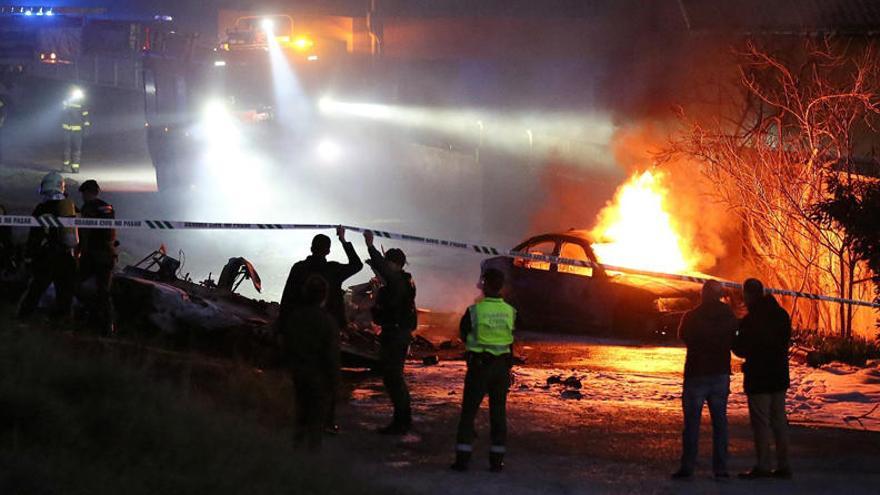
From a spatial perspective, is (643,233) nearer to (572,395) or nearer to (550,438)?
(572,395)

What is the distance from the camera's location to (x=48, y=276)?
36.0ft

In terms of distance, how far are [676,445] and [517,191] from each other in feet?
68.2

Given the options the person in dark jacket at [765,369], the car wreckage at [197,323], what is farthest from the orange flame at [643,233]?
the person in dark jacket at [765,369]

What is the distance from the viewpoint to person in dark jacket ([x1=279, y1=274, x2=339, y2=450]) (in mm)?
8312

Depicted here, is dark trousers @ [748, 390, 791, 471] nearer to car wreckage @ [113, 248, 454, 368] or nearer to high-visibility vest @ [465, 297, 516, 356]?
high-visibility vest @ [465, 297, 516, 356]

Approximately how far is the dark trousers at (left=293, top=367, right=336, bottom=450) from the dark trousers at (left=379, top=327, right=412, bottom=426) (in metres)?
1.55

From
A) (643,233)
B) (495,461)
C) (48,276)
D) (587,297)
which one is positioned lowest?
(495,461)

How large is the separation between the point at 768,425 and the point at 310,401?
3.36m

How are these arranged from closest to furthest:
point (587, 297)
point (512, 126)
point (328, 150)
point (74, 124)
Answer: point (587, 297) → point (512, 126) → point (74, 124) → point (328, 150)

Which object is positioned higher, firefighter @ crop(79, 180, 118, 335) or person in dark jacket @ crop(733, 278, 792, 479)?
firefighter @ crop(79, 180, 118, 335)

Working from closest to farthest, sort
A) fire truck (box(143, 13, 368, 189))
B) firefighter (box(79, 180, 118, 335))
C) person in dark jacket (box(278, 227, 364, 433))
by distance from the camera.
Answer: person in dark jacket (box(278, 227, 364, 433)) < firefighter (box(79, 180, 118, 335)) < fire truck (box(143, 13, 368, 189))

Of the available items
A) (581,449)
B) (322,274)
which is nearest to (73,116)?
→ (322,274)

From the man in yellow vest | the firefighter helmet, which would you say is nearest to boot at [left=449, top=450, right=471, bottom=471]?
the man in yellow vest

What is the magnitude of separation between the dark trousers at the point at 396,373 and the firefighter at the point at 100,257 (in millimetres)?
2942
